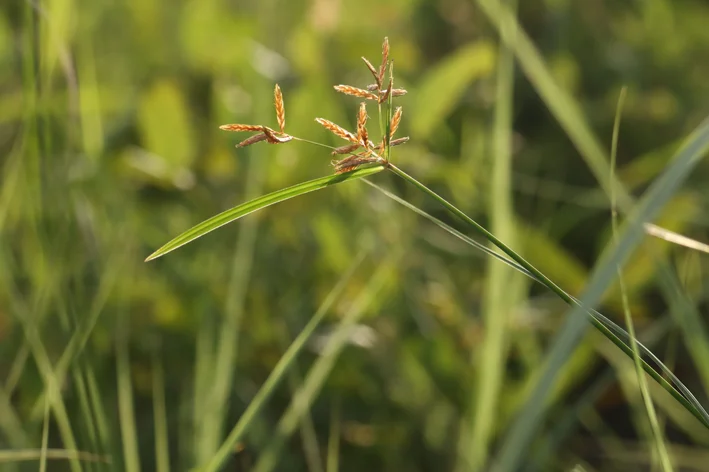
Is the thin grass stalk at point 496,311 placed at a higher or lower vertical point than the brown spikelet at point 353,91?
lower

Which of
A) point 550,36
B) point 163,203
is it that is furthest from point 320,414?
point 550,36

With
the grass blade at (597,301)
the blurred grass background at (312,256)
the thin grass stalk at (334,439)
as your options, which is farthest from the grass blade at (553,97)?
the thin grass stalk at (334,439)

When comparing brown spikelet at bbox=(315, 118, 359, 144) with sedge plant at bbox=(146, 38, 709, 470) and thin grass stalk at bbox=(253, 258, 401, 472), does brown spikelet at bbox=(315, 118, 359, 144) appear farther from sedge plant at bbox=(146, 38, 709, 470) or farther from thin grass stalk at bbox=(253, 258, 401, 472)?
thin grass stalk at bbox=(253, 258, 401, 472)

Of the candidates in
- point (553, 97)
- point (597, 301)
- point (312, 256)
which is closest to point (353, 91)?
point (597, 301)

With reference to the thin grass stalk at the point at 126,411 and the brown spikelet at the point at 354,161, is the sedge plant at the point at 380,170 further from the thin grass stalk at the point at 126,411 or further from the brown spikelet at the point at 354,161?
the thin grass stalk at the point at 126,411

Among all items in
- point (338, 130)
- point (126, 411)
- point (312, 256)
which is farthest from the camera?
point (312, 256)

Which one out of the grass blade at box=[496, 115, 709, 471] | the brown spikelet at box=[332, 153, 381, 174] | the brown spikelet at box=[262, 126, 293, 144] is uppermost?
the brown spikelet at box=[262, 126, 293, 144]

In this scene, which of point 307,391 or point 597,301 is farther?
point 307,391

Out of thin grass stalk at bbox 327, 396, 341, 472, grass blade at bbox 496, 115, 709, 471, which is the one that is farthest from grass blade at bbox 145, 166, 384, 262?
thin grass stalk at bbox 327, 396, 341, 472

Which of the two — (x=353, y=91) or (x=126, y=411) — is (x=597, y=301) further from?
(x=126, y=411)

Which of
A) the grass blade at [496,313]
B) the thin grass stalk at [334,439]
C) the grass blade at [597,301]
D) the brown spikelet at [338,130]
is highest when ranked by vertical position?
the brown spikelet at [338,130]
